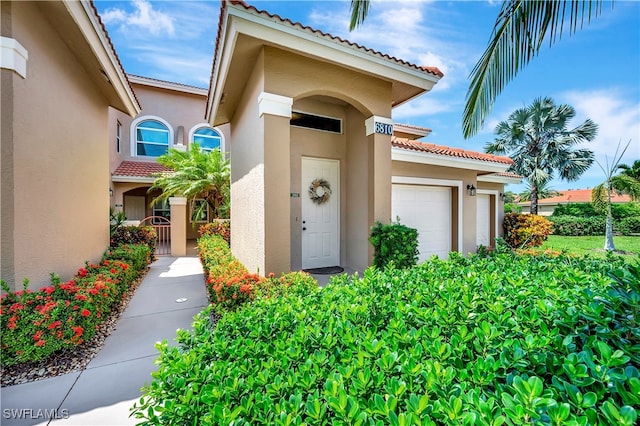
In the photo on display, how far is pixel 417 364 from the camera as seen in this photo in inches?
54.1

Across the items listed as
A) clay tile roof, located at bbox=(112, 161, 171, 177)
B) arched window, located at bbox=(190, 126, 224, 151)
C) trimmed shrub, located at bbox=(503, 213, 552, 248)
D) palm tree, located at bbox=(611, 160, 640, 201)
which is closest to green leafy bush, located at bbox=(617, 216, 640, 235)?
palm tree, located at bbox=(611, 160, 640, 201)

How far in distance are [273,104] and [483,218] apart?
10619 millimetres

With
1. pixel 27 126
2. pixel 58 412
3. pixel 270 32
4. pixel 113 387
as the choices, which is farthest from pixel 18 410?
pixel 270 32

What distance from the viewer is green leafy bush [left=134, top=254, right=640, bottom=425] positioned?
3.71 ft

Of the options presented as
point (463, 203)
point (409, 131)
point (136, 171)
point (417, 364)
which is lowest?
point (417, 364)

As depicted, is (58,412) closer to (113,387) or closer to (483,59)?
(113,387)

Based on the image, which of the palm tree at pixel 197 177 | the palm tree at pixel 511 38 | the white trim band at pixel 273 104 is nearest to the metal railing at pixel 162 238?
the palm tree at pixel 197 177

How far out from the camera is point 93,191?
664 centimetres

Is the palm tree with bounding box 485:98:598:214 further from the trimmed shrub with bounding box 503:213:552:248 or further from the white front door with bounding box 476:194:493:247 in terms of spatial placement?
the white front door with bounding box 476:194:493:247

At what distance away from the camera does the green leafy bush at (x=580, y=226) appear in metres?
21.1

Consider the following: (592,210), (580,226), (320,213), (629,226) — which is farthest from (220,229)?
(629,226)

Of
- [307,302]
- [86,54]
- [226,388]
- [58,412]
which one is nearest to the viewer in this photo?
[226,388]

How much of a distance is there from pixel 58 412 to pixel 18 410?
1.47ft

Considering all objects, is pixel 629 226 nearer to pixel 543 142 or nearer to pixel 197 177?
pixel 543 142
